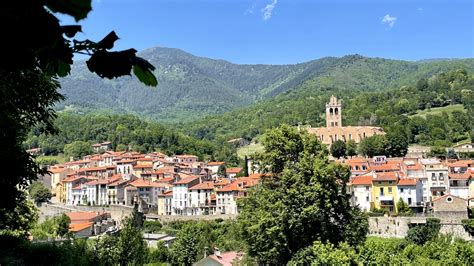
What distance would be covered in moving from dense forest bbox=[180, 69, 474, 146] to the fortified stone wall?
3668cm

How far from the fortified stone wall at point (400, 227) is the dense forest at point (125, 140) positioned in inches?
1875

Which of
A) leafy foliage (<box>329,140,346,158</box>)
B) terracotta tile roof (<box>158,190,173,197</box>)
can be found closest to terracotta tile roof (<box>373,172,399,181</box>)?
terracotta tile roof (<box>158,190,173,197</box>)

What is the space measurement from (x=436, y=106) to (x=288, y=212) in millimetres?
94853

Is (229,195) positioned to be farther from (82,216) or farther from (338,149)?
(338,149)

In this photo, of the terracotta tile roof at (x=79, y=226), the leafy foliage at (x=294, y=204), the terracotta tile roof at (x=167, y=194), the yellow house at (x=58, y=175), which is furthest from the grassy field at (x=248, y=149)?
the leafy foliage at (x=294, y=204)

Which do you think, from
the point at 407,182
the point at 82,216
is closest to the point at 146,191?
the point at 82,216

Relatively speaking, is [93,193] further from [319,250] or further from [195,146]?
[319,250]

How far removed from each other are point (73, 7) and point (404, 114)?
349ft

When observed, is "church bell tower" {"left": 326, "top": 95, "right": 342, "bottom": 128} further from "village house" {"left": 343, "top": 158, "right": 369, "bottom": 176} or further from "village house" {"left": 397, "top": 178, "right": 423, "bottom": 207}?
"village house" {"left": 397, "top": 178, "right": 423, "bottom": 207}

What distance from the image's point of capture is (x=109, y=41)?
1.38m

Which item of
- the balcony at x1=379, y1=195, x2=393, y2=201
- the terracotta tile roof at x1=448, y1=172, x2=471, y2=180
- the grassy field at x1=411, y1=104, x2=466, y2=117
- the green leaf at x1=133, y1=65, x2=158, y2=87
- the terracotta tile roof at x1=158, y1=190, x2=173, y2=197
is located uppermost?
the grassy field at x1=411, y1=104, x2=466, y2=117

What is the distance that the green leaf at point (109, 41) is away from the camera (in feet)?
4.51

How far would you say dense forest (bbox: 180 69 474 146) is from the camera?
80.1 meters

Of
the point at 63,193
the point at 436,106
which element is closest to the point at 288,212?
the point at 63,193
